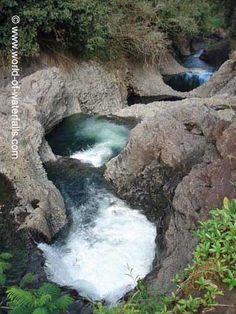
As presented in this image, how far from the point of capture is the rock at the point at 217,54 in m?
Result: 21.4

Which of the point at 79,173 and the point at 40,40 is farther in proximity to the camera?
the point at 40,40

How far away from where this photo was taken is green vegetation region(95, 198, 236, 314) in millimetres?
3438

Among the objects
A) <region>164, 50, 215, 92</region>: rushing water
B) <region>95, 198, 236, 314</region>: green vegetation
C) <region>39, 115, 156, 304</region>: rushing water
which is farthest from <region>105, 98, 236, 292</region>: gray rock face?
<region>164, 50, 215, 92</region>: rushing water

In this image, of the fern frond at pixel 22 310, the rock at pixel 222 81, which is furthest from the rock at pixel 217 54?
the fern frond at pixel 22 310

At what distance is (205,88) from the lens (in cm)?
→ 1634

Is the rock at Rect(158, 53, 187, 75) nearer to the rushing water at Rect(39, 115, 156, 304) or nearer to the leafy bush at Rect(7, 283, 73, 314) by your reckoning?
the rushing water at Rect(39, 115, 156, 304)

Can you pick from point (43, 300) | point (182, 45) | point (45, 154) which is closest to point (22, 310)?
point (43, 300)

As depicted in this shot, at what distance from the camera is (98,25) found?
1427 centimetres

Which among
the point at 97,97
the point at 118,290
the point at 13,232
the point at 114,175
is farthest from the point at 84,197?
the point at 97,97

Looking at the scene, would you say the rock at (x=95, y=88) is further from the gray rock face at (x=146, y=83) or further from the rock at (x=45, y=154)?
the rock at (x=45, y=154)

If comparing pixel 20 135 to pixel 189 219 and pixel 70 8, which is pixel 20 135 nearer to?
pixel 189 219

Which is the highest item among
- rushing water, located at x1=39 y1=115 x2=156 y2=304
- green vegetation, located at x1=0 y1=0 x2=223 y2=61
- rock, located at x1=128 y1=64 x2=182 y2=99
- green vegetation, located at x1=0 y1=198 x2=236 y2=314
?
green vegetation, located at x1=0 y1=198 x2=236 y2=314

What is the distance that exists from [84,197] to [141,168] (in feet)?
4.21

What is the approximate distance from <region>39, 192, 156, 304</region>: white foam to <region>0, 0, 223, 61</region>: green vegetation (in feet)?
22.5
